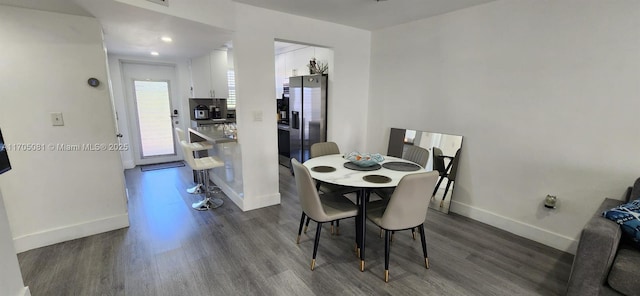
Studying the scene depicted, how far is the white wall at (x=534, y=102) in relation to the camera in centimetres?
224

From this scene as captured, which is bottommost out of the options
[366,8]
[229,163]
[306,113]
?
[229,163]

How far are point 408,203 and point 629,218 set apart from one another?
1.35m

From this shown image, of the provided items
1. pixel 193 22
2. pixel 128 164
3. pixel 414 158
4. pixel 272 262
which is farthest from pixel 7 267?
pixel 128 164

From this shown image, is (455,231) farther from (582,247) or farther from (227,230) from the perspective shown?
(227,230)

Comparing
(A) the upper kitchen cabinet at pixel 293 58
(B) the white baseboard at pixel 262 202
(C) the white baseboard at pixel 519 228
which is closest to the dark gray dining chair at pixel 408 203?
(C) the white baseboard at pixel 519 228

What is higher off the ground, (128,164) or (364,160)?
(364,160)

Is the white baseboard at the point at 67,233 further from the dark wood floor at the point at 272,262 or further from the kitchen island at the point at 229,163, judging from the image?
the kitchen island at the point at 229,163

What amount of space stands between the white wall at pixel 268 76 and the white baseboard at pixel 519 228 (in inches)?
76.8

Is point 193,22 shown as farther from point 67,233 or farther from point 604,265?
point 604,265

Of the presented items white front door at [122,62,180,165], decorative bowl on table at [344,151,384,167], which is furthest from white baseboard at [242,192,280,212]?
white front door at [122,62,180,165]

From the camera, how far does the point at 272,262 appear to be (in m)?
2.36

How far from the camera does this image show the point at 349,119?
4230mm

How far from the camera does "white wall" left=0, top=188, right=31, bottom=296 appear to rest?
5.03ft

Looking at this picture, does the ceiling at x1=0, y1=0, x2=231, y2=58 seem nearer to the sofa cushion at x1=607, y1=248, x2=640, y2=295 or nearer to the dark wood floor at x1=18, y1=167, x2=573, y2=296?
the dark wood floor at x1=18, y1=167, x2=573, y2=296
